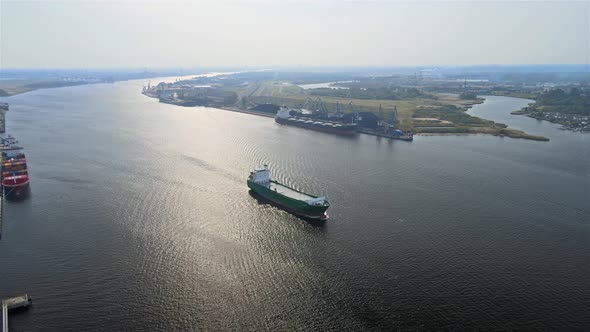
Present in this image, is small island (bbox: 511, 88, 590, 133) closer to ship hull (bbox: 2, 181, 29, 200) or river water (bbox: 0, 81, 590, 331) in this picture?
river water (bbox: 0, 81, 590, 331)

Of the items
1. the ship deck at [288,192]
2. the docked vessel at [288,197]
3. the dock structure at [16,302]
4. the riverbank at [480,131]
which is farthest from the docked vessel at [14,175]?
the riverbank at [480,131]

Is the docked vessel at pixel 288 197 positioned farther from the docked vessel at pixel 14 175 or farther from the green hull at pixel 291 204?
the docked vessel at pixel 14 175

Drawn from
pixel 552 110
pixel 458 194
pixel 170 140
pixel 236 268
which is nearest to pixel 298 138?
pixel 170 140

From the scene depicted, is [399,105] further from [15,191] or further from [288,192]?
[15,191]

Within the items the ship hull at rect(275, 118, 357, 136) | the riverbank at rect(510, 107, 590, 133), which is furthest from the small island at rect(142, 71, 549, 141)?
the riverbank at rect(510, 107, 590, 133)

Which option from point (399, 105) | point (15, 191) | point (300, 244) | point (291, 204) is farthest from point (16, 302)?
point (399, 105)

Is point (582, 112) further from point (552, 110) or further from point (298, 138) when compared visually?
point (298, 138)
